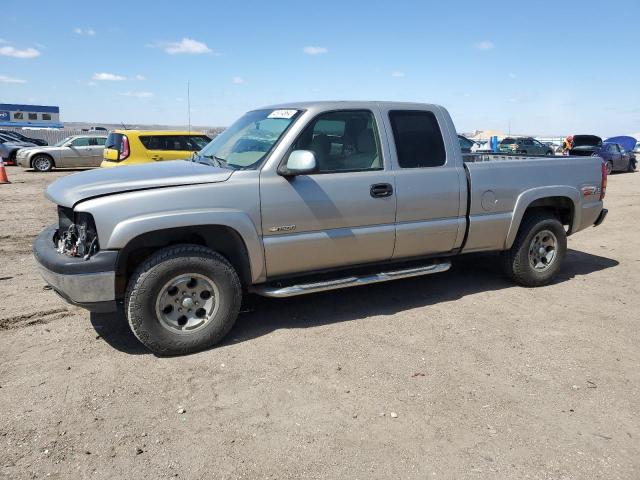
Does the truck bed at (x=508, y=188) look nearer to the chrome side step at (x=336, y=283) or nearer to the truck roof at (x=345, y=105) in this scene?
the chrome side step at (x=336, y=283)

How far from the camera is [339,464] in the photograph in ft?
8.79

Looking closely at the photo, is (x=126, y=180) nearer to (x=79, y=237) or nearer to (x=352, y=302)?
(x=79, y=237)

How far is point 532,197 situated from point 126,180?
12.9ft

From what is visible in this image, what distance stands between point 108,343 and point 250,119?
2.36m

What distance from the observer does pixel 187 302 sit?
12.8 feet

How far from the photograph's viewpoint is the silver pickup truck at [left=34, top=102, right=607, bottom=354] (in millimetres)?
3656

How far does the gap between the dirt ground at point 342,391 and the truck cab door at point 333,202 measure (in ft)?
2.15

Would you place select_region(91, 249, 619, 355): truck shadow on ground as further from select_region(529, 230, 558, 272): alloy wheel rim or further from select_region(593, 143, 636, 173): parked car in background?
select_region(593, 143, 636, 173): parked car in background

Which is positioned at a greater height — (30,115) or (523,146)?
(30,115)

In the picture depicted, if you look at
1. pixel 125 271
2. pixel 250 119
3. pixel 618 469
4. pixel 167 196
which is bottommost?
pixel 618 469

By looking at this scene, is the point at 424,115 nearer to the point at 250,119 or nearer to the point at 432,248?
the point at 432,248

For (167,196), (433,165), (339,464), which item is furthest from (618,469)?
(167,196)

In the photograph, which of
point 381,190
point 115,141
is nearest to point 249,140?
point 381,190

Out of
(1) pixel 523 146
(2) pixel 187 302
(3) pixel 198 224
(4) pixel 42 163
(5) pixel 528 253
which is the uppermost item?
(1) pixel 523 146
